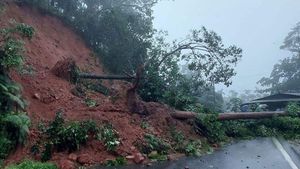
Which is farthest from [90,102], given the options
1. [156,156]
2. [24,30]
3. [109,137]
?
[156,156]

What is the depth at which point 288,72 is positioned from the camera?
41.4 metres

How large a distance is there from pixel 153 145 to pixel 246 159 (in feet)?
10.5

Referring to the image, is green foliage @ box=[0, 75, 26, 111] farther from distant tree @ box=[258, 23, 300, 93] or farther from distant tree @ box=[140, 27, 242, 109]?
distant tree @ box=[258, 23, 300, 93]

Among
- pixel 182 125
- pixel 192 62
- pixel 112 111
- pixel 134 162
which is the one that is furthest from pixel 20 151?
pixel 192 62

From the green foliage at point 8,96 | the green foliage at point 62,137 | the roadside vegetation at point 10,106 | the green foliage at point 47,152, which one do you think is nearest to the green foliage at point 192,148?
the green foliage at point 62,137

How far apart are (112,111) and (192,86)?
7044 millimetres

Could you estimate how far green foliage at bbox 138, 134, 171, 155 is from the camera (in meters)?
11.6

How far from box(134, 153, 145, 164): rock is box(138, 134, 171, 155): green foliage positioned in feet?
2.38

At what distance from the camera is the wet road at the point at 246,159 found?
9766 mm

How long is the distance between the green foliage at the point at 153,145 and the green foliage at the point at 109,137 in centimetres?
95

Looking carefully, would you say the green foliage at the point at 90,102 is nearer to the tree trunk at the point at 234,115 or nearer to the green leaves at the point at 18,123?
the tree trunk at the point at 234,115

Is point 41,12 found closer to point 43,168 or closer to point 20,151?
point 20,151

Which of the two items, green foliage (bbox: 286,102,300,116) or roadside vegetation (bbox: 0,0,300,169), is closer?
roadside vegetation (bbox: 0,0,300,169)

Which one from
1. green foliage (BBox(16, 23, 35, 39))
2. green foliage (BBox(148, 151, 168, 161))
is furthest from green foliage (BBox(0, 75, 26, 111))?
green foliage (BBox(148, 151, 168, 161))
